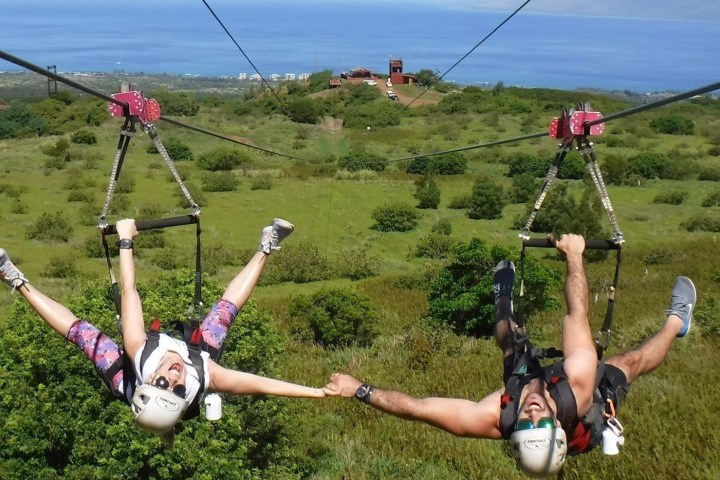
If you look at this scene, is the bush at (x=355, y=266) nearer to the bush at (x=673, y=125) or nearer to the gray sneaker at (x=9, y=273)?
the gray sneaker at (x=9, y=273)

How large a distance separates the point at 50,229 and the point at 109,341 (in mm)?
22345

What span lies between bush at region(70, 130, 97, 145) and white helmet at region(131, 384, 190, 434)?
136 feet

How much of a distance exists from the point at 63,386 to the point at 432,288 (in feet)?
34.1

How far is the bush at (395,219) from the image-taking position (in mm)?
27297

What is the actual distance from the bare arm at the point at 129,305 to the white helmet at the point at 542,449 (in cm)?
225

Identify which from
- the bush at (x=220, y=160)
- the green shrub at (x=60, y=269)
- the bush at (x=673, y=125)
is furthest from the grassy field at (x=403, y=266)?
the bush at (x=673, y=125)

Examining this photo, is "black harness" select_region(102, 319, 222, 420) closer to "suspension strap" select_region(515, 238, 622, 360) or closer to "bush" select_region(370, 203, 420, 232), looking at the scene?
"suspension strap" select_region(515, 238, 622, 360)

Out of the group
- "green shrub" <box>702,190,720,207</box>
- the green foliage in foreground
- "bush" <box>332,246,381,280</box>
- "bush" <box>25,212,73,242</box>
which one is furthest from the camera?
"green shrub" <box>702,190,720,207</box>

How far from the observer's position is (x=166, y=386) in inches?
171

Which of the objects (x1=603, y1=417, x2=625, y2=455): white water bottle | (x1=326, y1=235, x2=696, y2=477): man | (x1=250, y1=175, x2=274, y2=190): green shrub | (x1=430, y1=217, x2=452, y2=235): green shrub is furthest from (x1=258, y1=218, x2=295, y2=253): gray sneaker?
(x1=250, y1=175, x2=274, y2=190): green shrub

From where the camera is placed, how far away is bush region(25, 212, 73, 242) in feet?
83.4

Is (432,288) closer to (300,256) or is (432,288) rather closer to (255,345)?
(300,256)

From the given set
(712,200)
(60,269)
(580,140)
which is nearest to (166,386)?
(580,140)

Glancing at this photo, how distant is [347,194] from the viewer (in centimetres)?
3325
